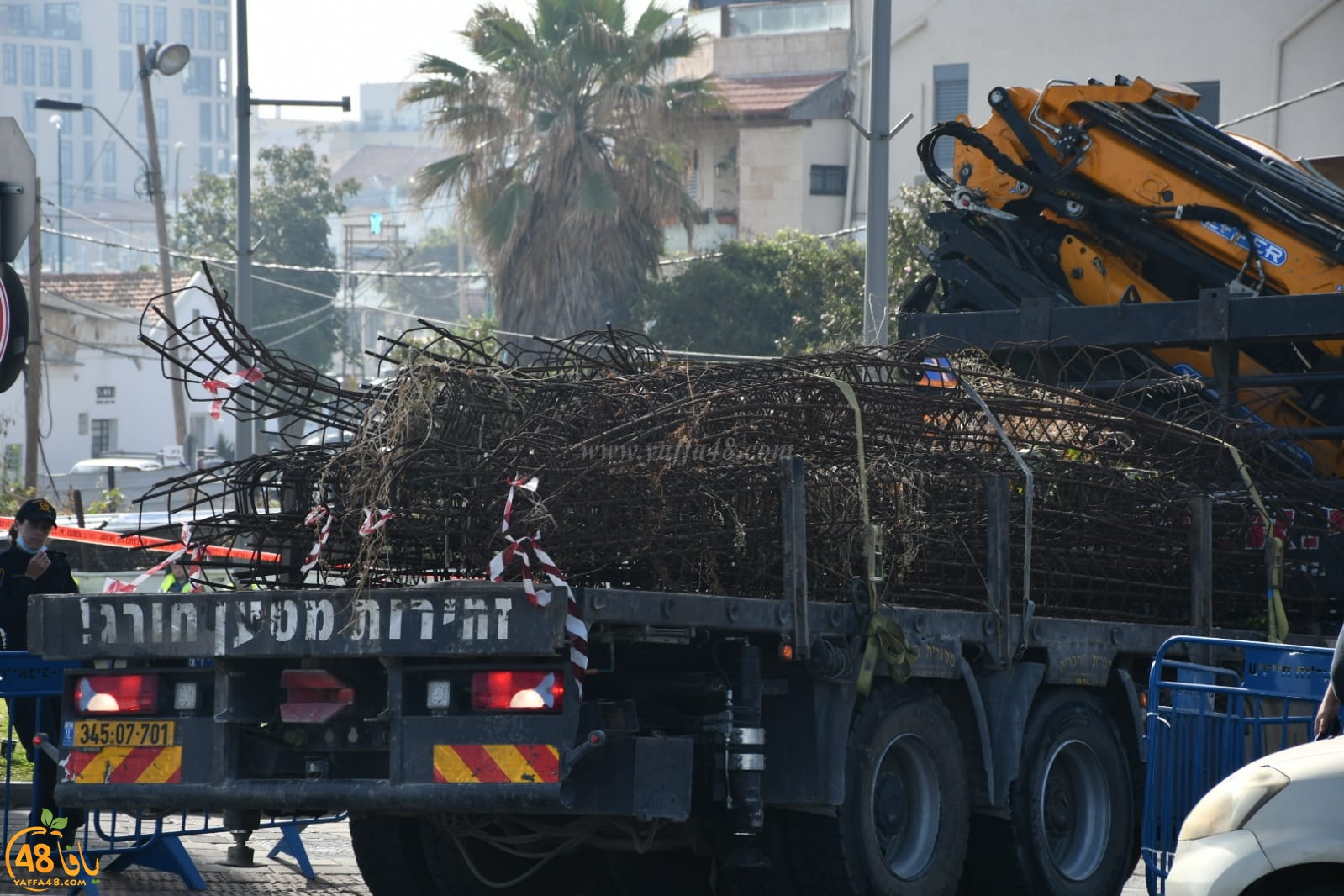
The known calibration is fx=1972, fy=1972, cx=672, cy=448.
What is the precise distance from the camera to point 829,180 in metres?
43.9

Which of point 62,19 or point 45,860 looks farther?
point 62,19

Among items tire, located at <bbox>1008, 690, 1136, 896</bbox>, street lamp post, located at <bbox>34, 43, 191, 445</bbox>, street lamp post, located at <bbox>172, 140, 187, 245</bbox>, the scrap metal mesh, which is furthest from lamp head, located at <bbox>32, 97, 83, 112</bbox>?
street lamp post, located at <bbox>172, 140, 187, 245</bbox>

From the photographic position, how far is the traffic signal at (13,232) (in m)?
7.55

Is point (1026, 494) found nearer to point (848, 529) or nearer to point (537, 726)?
point (848, 529)

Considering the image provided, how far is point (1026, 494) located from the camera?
7.76 m

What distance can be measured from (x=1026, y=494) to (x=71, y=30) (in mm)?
175970

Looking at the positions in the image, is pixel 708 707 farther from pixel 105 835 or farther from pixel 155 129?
pixel 155 129

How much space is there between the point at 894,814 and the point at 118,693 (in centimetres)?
275

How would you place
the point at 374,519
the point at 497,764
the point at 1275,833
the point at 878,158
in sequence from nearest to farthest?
the point at 1275,833, the point at 497,764, the point at 374,519, the point at 878,158

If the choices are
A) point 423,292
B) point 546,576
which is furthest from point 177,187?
point 546,576

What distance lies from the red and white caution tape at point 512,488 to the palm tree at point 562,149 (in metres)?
26.0

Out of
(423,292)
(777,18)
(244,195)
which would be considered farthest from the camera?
(423,292)

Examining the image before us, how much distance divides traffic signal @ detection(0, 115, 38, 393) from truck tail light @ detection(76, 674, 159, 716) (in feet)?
4.36

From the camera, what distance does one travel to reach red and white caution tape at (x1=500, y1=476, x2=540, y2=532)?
20.0 ft
